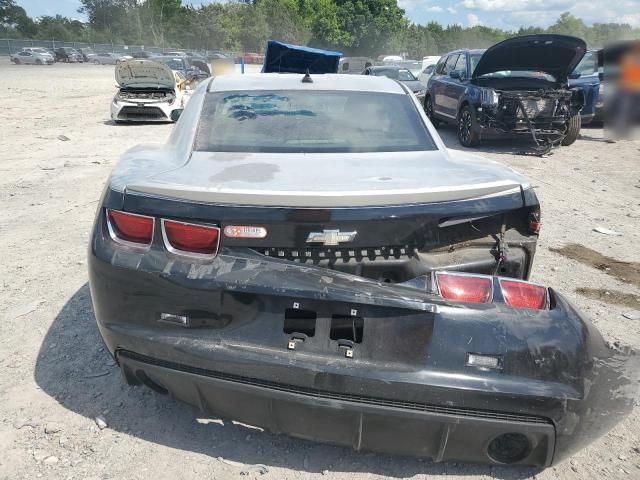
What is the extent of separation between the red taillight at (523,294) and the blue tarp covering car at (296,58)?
8959 millimetres

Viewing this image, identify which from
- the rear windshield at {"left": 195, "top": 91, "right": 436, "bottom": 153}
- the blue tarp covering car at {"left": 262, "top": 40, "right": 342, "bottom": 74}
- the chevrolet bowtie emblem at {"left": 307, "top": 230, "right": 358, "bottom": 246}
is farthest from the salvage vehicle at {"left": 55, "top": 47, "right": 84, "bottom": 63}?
the chevrolet bowtie emblem at {"left": 307, "top": 230, "right": 358, "bottom": 246}

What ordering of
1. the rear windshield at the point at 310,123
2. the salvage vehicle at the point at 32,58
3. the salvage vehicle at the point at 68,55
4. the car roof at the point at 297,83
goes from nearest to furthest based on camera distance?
1. the rear windshield at the point at 310,123
2. the car roof at the point at 297,83
3. the salvage vehicle at the point at 32,58
4. the salvage vehicle at the point at 68,55

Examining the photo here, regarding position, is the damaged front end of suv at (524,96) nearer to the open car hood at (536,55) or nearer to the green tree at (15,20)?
the open car hood at (536,55)

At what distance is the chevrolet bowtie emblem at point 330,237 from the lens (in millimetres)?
2047

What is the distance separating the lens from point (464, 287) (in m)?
2.04

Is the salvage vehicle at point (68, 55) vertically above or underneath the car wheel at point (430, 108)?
underneath

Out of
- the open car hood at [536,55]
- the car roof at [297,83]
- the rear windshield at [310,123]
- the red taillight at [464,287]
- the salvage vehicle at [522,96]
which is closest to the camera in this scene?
the red taillight at [464,287]

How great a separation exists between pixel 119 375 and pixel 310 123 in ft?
5.84

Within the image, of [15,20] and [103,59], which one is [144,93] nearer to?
[103,59]

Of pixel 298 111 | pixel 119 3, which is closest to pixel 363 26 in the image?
pixel 119 3

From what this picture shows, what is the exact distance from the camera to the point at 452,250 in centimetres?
226

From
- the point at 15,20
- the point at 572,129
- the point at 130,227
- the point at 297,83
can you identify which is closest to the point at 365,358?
the point at 130,227

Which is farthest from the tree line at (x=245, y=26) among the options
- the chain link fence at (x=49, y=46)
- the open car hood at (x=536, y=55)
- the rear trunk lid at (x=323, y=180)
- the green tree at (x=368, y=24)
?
the rear trunk lid at (x=323, y=180)

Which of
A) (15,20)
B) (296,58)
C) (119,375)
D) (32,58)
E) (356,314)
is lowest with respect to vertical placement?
(32,58)
